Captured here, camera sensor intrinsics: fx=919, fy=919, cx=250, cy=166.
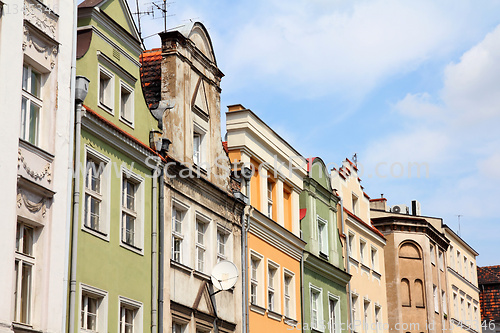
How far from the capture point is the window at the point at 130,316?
23.0 meters

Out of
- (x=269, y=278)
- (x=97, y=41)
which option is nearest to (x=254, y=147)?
(x=269, y=278)

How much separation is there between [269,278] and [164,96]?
871 cm

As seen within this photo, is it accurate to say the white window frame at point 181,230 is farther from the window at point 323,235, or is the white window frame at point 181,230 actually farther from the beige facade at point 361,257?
the beige facade at point 361,257

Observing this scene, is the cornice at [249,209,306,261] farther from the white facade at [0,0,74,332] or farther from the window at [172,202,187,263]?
the white facade at [0,0,74,332]

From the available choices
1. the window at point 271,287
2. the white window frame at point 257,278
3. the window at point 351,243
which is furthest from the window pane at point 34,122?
the window at point 351,243

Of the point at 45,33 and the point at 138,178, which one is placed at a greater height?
the point at 45,33

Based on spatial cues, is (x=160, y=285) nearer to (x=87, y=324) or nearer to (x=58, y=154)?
(x=87, y=324)

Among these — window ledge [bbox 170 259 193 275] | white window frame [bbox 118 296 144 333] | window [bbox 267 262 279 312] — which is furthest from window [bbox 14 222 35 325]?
window [bbox 267 262 279 312]

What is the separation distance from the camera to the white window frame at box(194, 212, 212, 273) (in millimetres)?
27594

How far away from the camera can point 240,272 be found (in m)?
Answer: 29.9

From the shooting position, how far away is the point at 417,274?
49312mm

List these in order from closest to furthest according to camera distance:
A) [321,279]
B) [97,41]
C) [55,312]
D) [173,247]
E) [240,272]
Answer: [55,312] < [97,41] < [173,247] < [240,272] < [321,279]

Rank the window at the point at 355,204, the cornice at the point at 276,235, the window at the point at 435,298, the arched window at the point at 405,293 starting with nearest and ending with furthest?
the cornice at the point at 276,235
the window at the point at 355,204
the arched window at the point at 405,293
the window at the point at 435,298

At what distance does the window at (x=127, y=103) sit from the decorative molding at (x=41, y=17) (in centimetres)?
371
